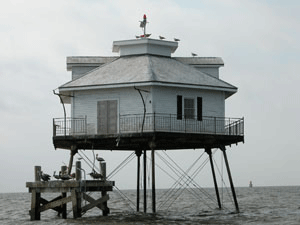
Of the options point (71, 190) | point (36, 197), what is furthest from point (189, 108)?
point (36, 197)

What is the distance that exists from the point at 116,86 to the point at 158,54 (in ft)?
17.7

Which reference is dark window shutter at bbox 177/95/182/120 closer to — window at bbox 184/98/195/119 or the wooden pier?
window at bbox 184/98/195/119

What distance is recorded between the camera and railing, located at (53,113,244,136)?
130 feet

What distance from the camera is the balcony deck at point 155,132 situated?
39125 mm

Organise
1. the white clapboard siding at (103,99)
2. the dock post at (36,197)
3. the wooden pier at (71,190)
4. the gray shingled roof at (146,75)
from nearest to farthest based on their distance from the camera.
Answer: the wooden pier at (71,190)
the dock post at (36,197)
the white clapboard siding at (103,99)
the gray shingled roof at (146,75)

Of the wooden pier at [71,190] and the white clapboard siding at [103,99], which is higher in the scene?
the white clapboard siding at [103,99]

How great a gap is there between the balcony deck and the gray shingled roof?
183 cm

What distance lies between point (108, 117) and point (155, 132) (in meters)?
3.34

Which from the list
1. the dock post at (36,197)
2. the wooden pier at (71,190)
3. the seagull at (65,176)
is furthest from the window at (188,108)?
the dock post at (36,197)

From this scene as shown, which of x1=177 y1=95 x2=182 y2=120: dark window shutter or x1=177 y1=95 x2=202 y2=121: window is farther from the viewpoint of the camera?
x1=177 y1=95 x2=202 y2=121: window

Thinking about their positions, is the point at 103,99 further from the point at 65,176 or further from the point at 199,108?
the point at 65,176

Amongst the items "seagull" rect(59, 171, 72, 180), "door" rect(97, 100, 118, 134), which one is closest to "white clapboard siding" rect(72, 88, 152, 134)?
"door" rect(97, 100, 118, 134)

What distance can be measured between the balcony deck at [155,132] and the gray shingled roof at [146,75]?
1.83 m

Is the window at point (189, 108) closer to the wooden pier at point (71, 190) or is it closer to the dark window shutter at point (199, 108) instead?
the dark window shutter at point (199, 108)
